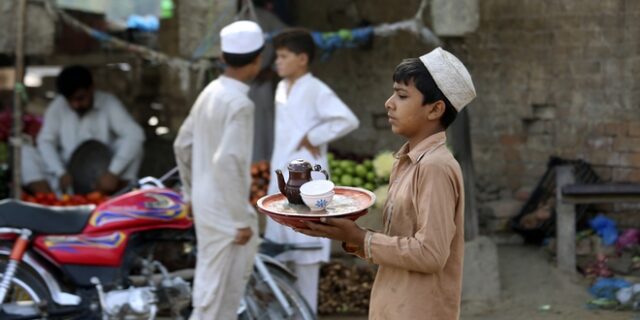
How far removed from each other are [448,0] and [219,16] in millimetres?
1478

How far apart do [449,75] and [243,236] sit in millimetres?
2254

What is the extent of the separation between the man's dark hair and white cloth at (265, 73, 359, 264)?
1984mm

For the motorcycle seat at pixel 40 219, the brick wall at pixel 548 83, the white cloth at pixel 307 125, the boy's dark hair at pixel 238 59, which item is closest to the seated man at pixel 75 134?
the white cloth at pixel 307 125

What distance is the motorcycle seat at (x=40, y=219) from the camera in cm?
Result: 513

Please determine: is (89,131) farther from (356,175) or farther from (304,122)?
(304,122)

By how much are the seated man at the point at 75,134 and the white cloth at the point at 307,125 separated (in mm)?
1756

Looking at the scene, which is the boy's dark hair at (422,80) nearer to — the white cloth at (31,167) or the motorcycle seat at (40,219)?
the motorcycle seat at (40,219)

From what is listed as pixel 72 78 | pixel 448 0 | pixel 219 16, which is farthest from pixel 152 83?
pixel 448 0

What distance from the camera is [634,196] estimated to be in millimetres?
6789

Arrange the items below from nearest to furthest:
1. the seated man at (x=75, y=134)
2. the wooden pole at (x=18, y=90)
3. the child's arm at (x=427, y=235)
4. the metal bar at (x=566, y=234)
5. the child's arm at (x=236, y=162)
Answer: the child's arm at (x=427, y=235) < the child's arm at (x=236, y=162) < the wooden pole at (x=18, y=90) < the metal bar at (x=566, y=234) < the seated man at (x=75, y=134)

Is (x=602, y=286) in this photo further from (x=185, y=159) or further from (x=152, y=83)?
(x=152, y=83)

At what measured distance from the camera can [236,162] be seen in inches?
194

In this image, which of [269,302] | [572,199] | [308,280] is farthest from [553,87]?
[269,302]

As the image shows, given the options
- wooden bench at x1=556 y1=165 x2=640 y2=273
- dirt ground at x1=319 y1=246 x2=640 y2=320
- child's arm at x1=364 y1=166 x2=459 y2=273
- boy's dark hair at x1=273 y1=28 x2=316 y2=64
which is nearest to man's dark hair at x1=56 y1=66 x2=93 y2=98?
boy's dark hair at x1=273 y1=28 x2=316 y2=64
